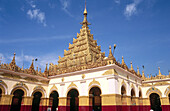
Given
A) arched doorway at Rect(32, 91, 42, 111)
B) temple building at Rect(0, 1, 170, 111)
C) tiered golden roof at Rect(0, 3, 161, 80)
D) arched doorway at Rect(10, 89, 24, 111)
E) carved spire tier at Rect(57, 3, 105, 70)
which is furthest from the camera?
carved spire tier at Rect(57, 3, 105, 70)

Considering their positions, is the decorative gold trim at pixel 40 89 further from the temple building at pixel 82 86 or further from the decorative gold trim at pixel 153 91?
the decorative gold trim at pixel 153 91

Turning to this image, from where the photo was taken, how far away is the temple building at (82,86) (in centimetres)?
1708

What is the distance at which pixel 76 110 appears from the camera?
24594mm

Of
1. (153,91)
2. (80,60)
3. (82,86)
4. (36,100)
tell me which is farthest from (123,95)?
(36,100)

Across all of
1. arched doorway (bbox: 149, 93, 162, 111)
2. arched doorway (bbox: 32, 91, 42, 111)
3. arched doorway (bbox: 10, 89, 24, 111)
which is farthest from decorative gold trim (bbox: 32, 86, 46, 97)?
arched doorway (bbox: 149, 93, 162, 111)

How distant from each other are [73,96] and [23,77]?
976 centimetres

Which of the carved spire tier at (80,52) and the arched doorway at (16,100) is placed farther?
the carved spire tier at (80,52)

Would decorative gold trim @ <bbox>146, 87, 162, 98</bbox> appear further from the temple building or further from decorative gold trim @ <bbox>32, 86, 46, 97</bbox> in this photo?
decorative gold trim @ <bbox>32, 86, 46, 97</bbox>

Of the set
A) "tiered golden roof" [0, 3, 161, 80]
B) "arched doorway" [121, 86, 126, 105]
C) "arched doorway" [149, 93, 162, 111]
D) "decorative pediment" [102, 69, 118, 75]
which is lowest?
"arched doorway" [149, 93, 162, 111]

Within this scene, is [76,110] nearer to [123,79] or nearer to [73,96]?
[73,96]

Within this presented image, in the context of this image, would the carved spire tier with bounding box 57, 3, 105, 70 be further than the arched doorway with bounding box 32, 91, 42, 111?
Yes

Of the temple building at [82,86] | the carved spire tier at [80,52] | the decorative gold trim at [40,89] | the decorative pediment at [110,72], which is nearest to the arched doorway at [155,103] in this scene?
the temple building at [82,86]

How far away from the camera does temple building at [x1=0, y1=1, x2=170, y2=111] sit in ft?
56.0

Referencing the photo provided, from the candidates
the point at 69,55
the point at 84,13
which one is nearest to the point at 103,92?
the point at 69,55
